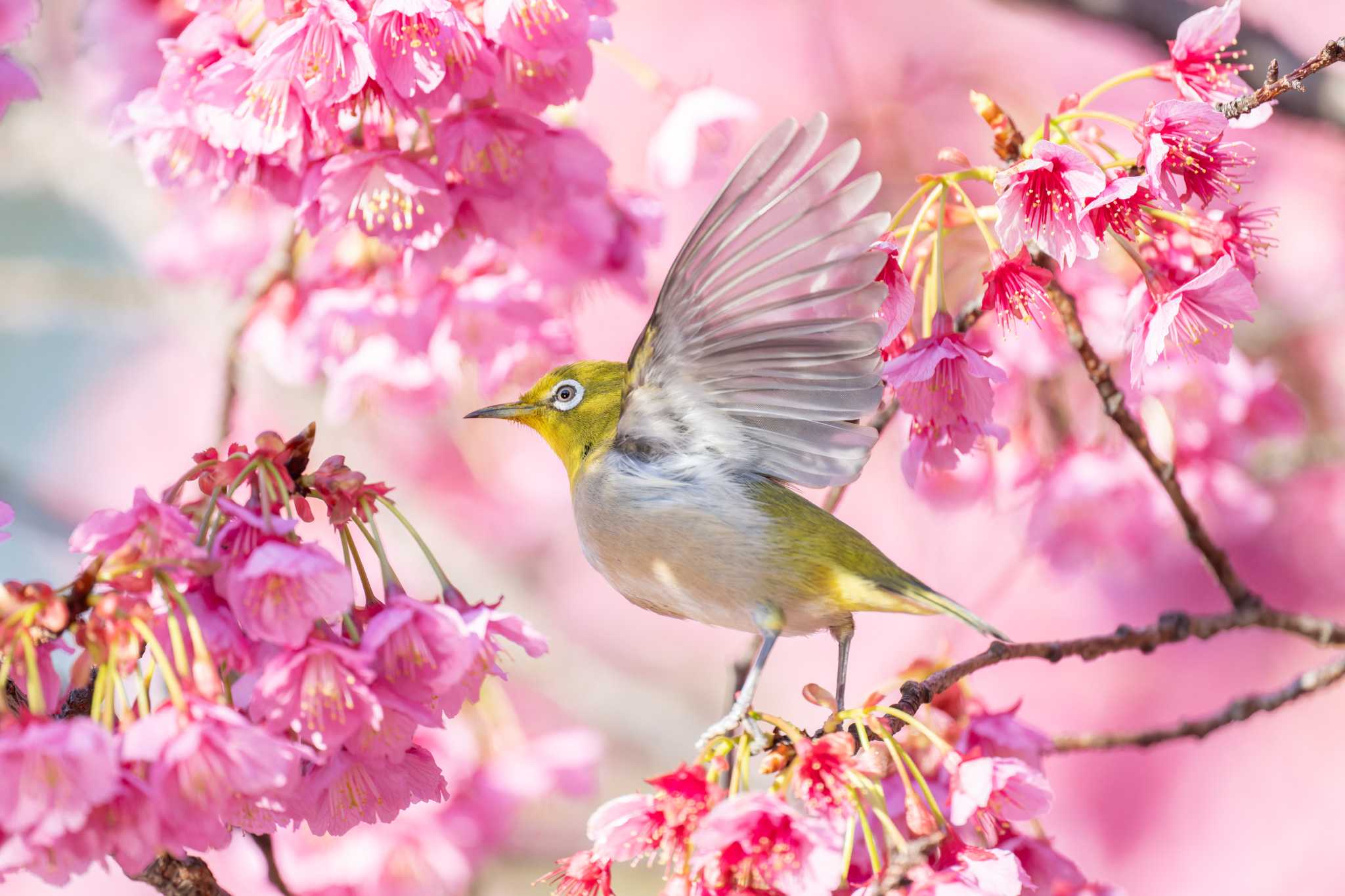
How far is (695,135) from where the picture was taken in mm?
2527

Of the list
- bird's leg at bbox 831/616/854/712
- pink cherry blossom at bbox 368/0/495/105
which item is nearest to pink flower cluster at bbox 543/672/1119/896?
bird's leg at bbox 831/616/854/712

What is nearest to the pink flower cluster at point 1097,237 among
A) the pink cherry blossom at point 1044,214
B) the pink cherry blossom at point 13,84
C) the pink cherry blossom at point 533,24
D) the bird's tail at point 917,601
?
the pink cherry blossom at point 1044,214

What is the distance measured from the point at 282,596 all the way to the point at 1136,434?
45.3 inches

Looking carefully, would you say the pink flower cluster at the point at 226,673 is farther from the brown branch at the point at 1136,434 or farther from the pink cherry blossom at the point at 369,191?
the brown branch at the point at 1136,434

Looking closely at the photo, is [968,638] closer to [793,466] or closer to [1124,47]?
[1124,47]

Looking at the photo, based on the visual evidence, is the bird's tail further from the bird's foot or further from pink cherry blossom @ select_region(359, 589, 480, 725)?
pink cherry blossom @ select_region(359, 589, 480, 725)

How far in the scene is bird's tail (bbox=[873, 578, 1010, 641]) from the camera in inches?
66.8

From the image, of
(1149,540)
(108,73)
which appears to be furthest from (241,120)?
(1149,540)

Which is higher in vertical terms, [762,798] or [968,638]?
[762,798]

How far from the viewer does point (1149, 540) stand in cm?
Result: 290

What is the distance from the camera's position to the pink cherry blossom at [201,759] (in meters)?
1.15

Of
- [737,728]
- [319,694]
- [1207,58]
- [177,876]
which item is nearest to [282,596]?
[319,694]

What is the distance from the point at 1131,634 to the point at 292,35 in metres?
1.39

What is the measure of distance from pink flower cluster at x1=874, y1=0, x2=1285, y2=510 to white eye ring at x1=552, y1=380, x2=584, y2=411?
1.72 feet
